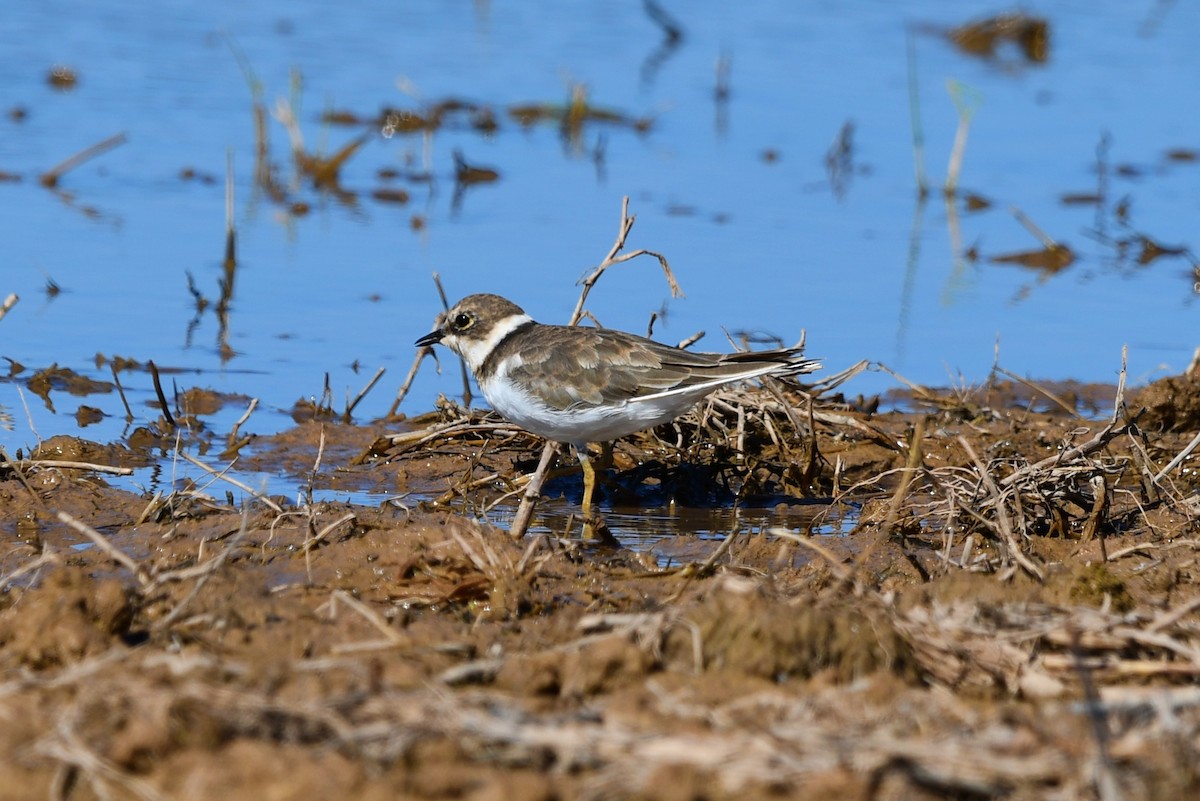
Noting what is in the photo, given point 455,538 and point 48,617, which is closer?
point 48,617

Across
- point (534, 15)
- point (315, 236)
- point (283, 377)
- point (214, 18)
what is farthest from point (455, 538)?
point (534, 15)

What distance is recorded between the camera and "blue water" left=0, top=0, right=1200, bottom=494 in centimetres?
1084

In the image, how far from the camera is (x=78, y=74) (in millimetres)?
16969

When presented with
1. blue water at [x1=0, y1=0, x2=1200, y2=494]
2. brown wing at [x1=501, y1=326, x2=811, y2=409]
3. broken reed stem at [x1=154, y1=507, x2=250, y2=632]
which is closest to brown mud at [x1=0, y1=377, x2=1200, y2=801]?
broken reed stem at [x1=154, y1=507, x2=250, y2=632]

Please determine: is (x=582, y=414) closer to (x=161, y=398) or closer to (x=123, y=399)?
(x=161, y=398)

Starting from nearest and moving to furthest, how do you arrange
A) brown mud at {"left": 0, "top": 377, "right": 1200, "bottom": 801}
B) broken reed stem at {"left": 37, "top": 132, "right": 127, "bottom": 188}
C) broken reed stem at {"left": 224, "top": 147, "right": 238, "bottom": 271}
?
brown mud at {"left": 0, "top": 377, "right": 1200, "bottom": 801}
broken reed stem at {"left": 224, "top": 147, "right": 238, "bottom": 271}
broken reed stem at {"left": 37, "top": 132, "right": 127, "bottom": 188}

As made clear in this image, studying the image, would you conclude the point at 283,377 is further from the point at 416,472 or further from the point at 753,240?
the point at 753,240

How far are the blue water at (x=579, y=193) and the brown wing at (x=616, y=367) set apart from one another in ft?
5.81

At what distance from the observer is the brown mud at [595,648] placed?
383 cm

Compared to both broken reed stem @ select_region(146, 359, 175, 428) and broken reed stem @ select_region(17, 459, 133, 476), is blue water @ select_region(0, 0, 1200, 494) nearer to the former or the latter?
broken reed stem @ select_region(146, 359, 175, 428)

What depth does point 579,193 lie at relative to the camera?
46.9 ft

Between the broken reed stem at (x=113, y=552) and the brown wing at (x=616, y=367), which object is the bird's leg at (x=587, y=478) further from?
the broken reed stem at (x=113, y=552)

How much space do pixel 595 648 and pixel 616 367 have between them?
306 cm

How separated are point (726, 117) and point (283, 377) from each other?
8.67m
